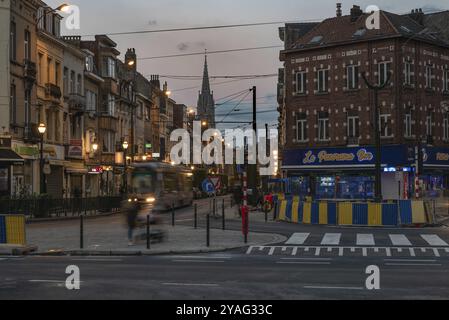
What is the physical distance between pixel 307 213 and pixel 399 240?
325 inches

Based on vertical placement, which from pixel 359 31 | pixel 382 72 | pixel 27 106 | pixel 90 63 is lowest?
pixel 27 106

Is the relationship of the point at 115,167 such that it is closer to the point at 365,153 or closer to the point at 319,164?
the point at 319,164

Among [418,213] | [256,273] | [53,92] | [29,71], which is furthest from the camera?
[53,92]

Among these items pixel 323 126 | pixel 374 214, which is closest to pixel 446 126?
pixel 323 126

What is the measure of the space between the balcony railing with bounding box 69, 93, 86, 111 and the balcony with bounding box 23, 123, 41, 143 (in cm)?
806

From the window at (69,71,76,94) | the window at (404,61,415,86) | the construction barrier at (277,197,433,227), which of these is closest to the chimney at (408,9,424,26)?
the window at (404,61,415,86)

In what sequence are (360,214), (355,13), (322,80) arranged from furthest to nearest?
(355,13) < (322,80) < (360,214)

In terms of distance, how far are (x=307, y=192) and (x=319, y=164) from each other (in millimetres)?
2592

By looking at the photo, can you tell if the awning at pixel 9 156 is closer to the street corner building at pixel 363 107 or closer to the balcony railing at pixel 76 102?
the balcony railing at pixel 76 102

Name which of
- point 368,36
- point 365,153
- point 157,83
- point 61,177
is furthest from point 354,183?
point 157,83

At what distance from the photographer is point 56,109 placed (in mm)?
44969

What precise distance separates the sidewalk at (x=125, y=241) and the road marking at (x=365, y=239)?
246cm

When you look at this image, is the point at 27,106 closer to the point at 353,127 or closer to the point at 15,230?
the point at 353,127

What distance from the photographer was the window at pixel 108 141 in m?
58.1
